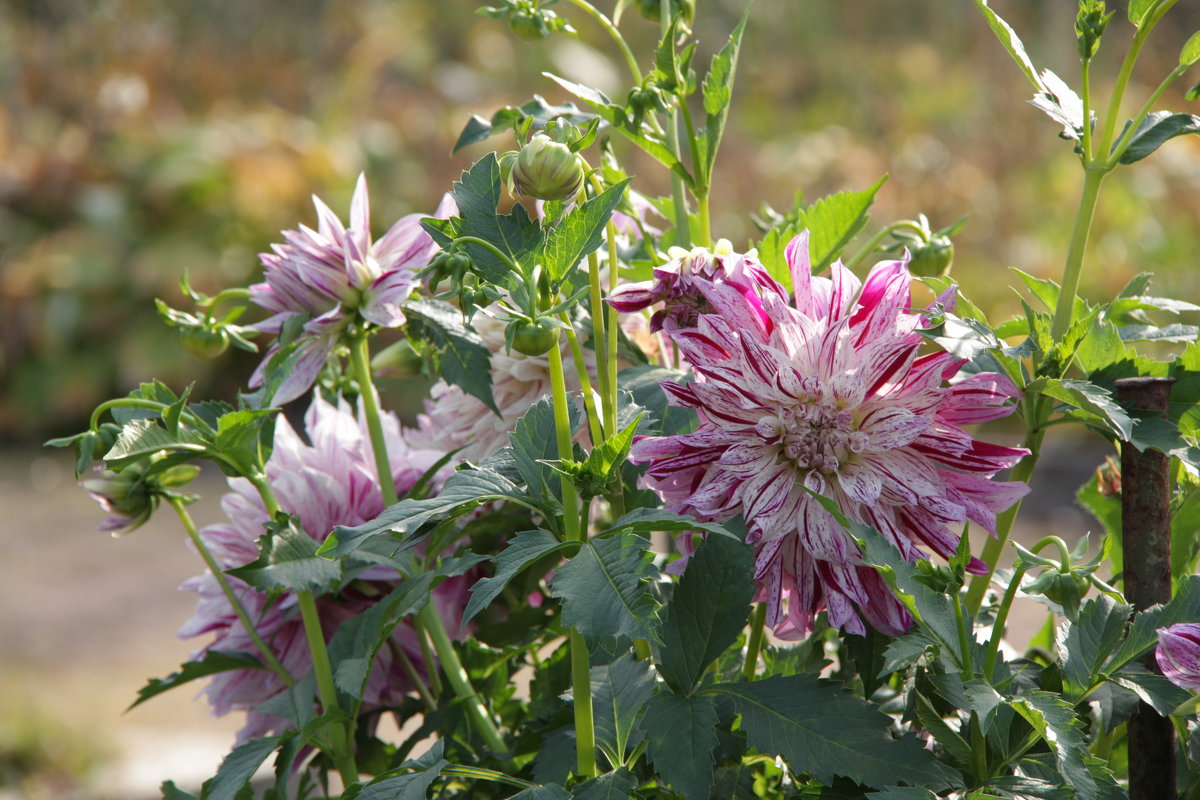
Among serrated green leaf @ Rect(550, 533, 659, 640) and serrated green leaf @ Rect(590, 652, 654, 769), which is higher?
serrated green leaf @ Rect(550, 533, 659, 640)

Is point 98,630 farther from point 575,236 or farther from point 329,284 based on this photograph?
point 575,236

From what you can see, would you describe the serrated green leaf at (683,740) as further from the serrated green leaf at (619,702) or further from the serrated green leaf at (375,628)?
the serrated green leaf at (375,628)

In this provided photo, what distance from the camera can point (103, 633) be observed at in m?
3.26

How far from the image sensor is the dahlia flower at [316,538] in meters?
0.73

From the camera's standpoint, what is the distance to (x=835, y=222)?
660 mm

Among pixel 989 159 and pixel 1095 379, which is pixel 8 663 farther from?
pixel 989 159

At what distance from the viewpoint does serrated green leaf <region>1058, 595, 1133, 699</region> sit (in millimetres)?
543

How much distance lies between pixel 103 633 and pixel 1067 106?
3178 millimetres

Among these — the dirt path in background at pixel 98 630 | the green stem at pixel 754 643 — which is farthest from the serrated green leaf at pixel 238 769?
the dirt path in background at pixel 98 630

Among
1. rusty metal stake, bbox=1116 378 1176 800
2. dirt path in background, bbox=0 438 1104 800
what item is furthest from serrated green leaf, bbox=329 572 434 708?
dirt path in background, bbox=0 438 1104 800

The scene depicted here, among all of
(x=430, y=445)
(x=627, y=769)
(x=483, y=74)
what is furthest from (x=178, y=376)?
(x=627, y=769)

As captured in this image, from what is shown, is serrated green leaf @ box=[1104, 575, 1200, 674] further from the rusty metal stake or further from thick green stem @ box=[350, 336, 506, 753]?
thick green stem @ box=[350, 336, 506, 753]

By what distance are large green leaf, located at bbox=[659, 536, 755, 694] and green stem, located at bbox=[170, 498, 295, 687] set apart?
0.92ft

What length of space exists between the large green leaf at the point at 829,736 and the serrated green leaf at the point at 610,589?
0.09 metres
